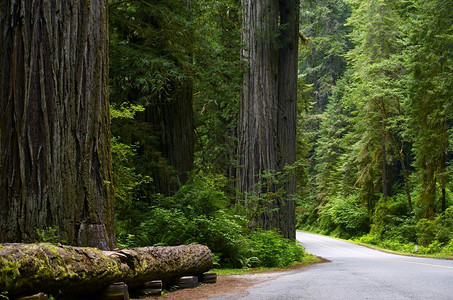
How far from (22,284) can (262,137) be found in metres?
12.1

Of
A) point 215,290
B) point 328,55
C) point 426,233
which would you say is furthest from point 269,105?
point 328,55

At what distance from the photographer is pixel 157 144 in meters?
12.8

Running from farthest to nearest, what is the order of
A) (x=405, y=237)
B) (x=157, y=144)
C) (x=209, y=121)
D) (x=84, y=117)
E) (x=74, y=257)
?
(x=405, y=237) < (x=209, y=121) < (x=157, y=144) < (x=84, y=117) < (x=74, y=257)

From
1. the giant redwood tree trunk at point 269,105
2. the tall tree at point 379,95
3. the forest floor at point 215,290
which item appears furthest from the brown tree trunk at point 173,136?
the tall tree at point 379,95

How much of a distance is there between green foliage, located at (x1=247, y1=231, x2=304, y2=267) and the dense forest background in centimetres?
13

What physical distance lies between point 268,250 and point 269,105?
16.6ft

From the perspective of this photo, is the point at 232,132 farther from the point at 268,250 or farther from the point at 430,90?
the point at 268,250

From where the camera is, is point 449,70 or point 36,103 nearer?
point 36,103

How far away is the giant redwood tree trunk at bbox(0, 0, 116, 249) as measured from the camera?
240 inches

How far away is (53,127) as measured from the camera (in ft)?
20.9

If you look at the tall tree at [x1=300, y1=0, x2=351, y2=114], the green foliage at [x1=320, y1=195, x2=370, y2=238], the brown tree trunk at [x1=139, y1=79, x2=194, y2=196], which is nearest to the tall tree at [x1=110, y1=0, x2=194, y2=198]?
the brown tree trunk at [x1=139, y1=79, x2=194, y2=196]

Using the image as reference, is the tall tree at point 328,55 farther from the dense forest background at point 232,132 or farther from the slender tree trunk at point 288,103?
the slender tree trunk at point 288,103

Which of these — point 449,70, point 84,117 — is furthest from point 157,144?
point 449,70

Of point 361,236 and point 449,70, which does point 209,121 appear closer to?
point 449,70
